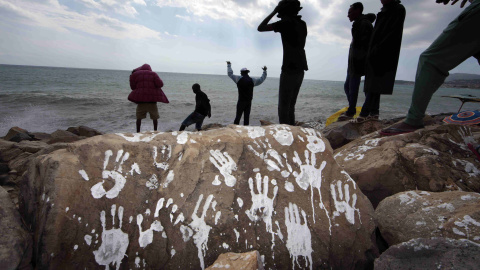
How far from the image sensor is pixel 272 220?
168 centimetres

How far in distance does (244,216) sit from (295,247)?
0.38 m

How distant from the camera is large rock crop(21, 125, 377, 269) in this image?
60.1 inches

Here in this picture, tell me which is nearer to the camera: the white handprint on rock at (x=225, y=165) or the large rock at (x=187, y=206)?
the large rock at (x=187, y=206)

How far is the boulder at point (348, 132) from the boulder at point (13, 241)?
3.40m

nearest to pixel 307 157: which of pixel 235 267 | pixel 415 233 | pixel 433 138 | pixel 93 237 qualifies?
pixel 415 233

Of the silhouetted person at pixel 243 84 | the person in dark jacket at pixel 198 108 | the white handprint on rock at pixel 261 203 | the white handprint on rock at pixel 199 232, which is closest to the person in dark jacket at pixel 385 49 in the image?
the white handprint on rock at pixel 261 203

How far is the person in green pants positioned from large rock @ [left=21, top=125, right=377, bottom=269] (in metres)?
1.17

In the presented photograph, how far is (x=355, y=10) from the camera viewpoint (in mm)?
3902

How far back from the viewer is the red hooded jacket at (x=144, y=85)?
502cm

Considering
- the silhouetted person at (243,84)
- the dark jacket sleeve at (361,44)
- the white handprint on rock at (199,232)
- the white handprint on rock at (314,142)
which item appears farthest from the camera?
the silhouetted person at (243,84)

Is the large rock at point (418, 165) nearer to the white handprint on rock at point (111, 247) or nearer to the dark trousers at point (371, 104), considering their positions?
the dark trousers at point (371, 104)

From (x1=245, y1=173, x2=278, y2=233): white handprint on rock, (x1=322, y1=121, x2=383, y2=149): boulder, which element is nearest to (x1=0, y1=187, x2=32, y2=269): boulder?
(x1=245, y1=173, x2=278, y2=233): white handprint on rock

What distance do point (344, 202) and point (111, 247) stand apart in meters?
1.59

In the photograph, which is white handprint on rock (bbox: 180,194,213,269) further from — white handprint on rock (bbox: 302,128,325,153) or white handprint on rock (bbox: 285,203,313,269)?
white handprint on rock (bbox: 302,128,325,153)
